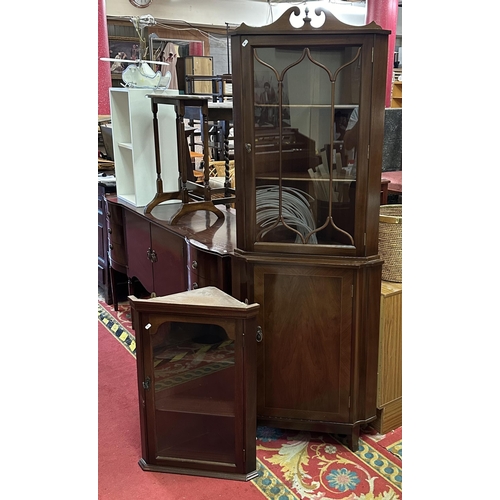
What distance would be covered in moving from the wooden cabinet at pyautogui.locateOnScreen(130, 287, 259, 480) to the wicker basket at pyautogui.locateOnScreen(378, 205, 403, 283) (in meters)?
0.62

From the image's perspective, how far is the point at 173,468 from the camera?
6.72 feet

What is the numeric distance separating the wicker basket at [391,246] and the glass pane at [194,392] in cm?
74

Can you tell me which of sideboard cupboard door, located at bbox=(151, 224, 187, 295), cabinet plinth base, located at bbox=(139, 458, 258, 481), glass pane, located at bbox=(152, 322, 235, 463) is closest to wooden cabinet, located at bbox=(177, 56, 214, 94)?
sideboard cupboard door, located at bbox=(151, 224, 187, 295)

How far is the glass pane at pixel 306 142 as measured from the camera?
6.18 feet

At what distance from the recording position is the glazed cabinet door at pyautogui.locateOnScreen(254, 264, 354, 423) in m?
2.04

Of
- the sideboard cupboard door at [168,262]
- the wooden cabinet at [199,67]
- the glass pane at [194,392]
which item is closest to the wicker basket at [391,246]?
the glass pane at [194,392]

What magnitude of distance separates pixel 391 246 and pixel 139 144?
165 centimetres

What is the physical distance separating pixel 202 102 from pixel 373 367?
1.50m

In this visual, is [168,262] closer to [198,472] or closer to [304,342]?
[304,342]

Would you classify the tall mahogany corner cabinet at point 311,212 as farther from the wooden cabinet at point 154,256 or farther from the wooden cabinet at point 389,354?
the wooden cabinet at point 154,256

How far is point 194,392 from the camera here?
6.70 ft

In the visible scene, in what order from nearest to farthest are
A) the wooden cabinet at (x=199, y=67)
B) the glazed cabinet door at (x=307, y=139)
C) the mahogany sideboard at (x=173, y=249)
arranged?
the glazed cabinet door at (x=307, y=139) → the mahogany sideboard at (x=173, y=249) → the wooden cabinet at (x=199, y=67)

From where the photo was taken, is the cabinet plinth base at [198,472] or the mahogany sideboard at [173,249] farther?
the mahogany sideboard at [173,249]

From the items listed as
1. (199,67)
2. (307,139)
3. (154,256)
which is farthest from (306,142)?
(199,67)
